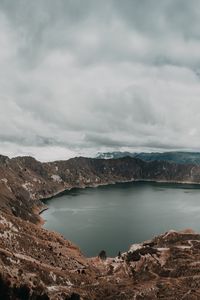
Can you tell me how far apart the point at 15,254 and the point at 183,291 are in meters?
67.8

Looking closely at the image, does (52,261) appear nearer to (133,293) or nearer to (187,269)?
(133,293)

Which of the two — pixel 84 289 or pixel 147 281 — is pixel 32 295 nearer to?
pixel 84 289

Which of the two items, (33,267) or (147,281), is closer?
(33,267)

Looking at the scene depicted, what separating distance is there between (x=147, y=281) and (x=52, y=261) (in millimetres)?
42926

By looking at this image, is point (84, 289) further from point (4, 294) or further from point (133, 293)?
point (4, 294)

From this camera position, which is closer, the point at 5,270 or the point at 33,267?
the point at 5,270

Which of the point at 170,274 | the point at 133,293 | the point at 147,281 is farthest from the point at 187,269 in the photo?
the point at 133,293

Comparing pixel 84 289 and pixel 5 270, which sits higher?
pixel 5 270

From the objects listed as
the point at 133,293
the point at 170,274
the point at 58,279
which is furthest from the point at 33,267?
the point at 170,274

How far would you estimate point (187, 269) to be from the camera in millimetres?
187000

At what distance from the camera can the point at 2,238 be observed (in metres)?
181

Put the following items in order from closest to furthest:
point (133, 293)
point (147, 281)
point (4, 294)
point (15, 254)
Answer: point (4, 294) → point (133, 293) → point (15, 254) → point (147, 281)

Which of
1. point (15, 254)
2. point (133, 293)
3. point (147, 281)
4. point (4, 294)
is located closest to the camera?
point (4, 294)

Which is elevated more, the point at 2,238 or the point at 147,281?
the point at 2,238
